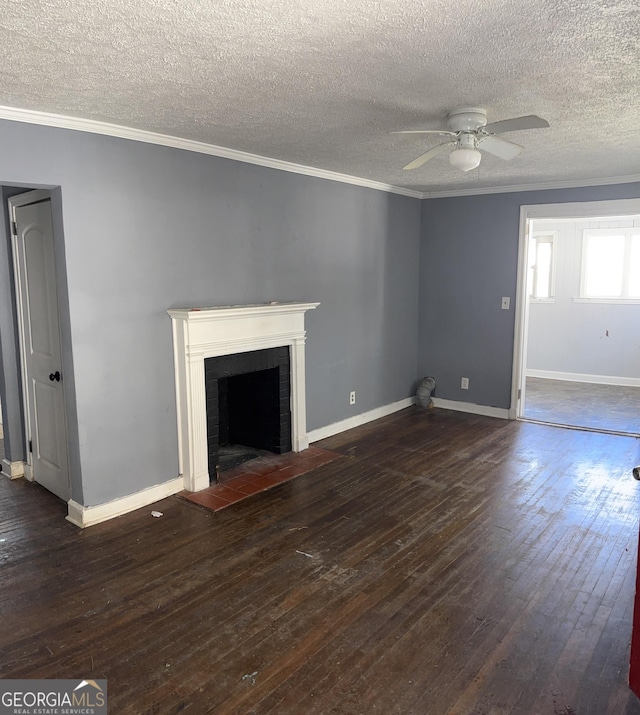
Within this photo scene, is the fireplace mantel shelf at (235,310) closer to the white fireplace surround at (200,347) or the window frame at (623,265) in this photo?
the white fireplace surround at (200,347)

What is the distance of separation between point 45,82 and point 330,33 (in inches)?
53.8

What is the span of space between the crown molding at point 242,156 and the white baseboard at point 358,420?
89.7 inches

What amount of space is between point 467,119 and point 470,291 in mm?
3192

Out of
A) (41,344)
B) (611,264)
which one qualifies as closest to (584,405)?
(611,264)

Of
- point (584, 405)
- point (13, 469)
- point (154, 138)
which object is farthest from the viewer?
point (584, 405)

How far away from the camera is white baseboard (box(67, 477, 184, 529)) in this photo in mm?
3301

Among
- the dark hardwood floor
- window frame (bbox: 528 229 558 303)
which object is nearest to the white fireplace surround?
the dark hardwood floor

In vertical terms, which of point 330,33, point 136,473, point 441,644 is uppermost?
point 330,33

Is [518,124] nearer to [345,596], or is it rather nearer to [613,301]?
[345,596]

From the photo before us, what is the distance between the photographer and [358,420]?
545 centimetres

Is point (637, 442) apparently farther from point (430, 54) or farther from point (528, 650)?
point (430, 54)

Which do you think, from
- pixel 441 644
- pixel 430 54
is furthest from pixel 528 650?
pixel 430 54

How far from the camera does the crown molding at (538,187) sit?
4.91m

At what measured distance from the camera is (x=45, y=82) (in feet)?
7.93
